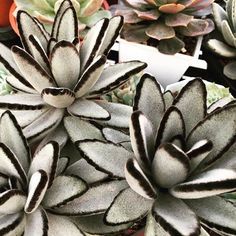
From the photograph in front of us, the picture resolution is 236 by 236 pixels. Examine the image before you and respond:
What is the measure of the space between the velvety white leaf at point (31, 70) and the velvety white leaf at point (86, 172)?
104 mm

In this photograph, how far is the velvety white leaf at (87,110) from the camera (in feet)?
1.69

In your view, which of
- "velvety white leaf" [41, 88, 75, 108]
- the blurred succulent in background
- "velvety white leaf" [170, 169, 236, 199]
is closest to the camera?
"velvety white leaf" [170, 169, 236, 199]

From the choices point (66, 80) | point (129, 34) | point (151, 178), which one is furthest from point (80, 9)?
point (151, 178)

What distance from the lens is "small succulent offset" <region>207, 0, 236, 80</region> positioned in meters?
0.86

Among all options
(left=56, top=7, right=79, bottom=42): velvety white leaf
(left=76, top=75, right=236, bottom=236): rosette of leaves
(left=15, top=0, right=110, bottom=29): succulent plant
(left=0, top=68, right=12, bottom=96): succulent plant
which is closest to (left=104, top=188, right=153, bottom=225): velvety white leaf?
(left=76, top=75, right=236, bottom=236): rosette of leaves

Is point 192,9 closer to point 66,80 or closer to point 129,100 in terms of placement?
point 129,100

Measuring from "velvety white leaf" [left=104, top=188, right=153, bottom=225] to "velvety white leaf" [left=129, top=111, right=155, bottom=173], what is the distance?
3 centimetres

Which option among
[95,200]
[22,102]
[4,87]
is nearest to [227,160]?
[95,200]

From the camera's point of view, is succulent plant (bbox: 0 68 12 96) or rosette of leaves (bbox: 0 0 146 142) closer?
rosette of leaves (bbox: 0 0 146 142)

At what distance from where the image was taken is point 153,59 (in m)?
0.85

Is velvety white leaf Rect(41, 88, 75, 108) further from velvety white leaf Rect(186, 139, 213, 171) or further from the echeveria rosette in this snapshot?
velvety white leaf Rect(186, 139, 213, 171)

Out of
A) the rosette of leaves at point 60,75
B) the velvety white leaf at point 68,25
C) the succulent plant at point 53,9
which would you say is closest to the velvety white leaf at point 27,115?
the rosette of leaves at point 60,75

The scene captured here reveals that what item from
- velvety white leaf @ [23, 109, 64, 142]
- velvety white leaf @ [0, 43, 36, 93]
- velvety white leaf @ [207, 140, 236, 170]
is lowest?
velvety white leaf @ [207, 140, 236, 170]

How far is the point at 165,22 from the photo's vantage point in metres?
0.84
